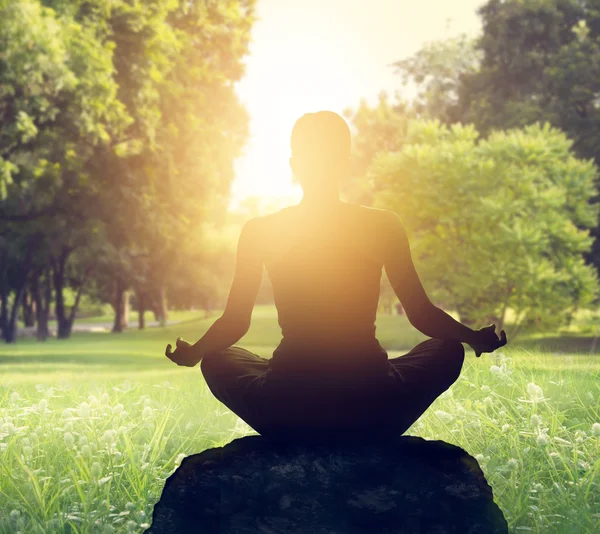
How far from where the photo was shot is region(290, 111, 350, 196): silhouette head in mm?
4184

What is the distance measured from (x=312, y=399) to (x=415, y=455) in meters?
0.67

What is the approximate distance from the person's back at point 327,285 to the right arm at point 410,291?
0.06 metres

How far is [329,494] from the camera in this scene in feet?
13.2

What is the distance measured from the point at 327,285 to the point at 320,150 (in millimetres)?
765

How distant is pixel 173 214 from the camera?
2633 centimetres

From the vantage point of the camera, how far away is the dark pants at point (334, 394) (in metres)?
4.09

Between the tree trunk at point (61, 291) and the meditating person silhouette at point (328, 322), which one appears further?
the tree trunk at point (61, 291)

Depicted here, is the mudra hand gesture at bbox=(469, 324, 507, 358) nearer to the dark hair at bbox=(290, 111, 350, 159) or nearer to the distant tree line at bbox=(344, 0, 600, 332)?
the dark hair at bbox=(290, 111, 350, 159)

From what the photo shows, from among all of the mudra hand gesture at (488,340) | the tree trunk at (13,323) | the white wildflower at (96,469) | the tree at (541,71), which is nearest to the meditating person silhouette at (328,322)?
the mudra hand gesture at (488,340)

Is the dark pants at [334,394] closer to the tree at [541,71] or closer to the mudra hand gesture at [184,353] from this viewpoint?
the mudra hand gesture at [184,353]

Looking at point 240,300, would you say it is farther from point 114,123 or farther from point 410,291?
point 114,123

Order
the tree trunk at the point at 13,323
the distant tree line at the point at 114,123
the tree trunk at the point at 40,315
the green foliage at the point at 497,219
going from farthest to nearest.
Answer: the tree trunk at the point at 40,315 < the tree trunk at the point at 13,323 < the green foliage at the point at 497,219 < the distant tree line at the point at 114,123

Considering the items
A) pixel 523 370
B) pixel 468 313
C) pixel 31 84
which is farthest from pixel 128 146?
pixel 523 370

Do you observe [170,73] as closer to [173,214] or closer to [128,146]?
[128,146]
